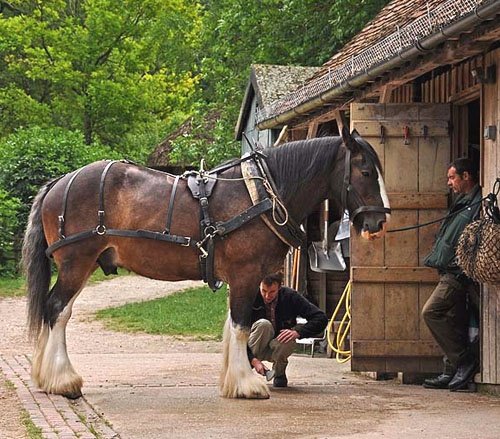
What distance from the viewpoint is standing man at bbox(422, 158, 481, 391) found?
9.32 meters

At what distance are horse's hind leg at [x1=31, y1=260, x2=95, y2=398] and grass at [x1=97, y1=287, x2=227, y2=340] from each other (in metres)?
6.42

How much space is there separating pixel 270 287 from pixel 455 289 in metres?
1.56

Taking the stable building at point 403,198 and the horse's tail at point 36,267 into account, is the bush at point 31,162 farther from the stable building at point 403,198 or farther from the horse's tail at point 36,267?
the stable building at point 403,198

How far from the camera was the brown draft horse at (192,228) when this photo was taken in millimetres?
8883

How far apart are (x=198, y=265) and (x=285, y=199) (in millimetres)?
879

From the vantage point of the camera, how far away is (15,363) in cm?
1164

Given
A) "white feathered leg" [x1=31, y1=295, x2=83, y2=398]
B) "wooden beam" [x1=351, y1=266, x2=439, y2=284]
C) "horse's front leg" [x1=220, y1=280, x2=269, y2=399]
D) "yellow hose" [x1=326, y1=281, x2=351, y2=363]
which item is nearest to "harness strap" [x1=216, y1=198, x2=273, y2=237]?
"horse's front leg" [x1=220, y1=280, x2=269, y2=399]

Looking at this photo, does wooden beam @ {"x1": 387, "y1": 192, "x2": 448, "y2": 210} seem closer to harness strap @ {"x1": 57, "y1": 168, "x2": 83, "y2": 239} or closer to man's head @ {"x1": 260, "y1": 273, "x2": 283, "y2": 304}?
man's head @ {"x1": 260, "y1": 273, "x2": 283, "y2": 304}

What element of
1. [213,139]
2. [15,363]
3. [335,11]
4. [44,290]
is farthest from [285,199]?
[213,139]

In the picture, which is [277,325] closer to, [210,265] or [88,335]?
[210,265]

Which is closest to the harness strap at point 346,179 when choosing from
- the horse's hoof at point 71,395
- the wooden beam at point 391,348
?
the wooden beam at point 391,348

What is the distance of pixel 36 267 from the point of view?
30.7ft

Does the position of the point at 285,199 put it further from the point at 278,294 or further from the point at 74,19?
the point at 74,19

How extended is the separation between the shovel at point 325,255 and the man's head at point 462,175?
4.14 m
